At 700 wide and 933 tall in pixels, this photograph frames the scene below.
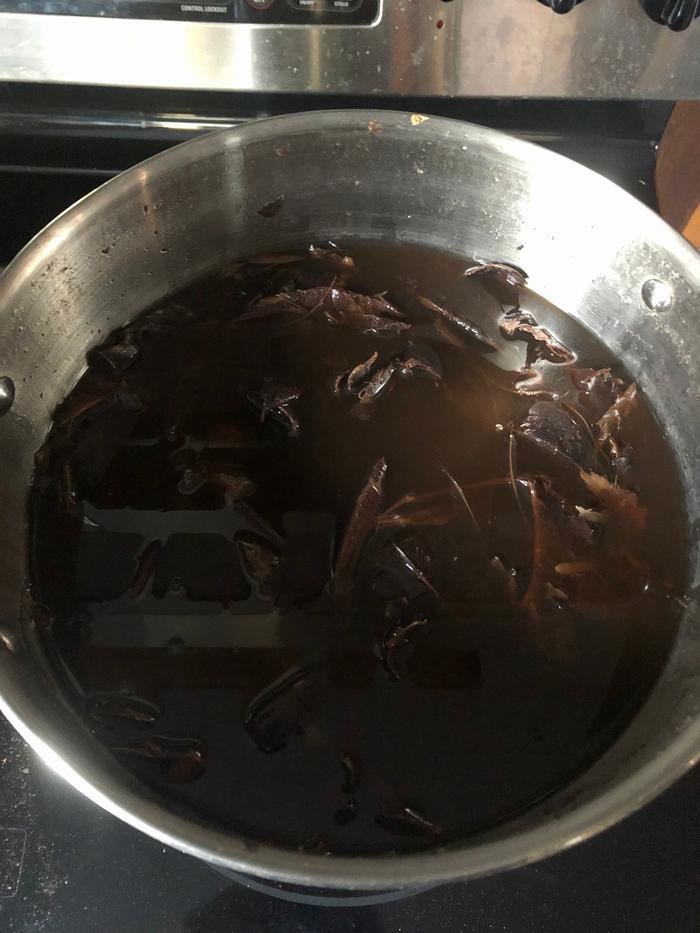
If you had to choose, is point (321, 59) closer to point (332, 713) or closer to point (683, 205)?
point (683, 205)

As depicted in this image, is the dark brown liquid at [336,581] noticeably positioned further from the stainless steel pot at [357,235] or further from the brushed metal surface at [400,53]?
the brushed metal surface at [400,53]

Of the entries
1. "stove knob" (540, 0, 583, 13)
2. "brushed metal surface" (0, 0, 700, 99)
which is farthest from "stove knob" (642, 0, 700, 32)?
"stove knob" (540, 0, 583, 13)

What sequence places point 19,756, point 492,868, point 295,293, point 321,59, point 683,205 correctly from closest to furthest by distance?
point 492,868 → point 19,756 → point 321,59 → point 295,293 → point 683,205

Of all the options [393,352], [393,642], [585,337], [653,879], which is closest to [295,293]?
[393,352]

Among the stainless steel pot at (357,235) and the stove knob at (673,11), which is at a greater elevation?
the stove knob at (673,11)

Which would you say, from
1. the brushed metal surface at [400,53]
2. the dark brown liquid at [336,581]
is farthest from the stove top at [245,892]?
the brushed metal surface at [400,53]

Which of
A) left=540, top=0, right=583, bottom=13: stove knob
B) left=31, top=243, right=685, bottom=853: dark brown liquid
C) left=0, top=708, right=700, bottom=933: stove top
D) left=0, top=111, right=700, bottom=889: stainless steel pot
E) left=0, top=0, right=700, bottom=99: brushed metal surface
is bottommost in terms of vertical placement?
left=0, top=708, right=700, bottom=933: stove top

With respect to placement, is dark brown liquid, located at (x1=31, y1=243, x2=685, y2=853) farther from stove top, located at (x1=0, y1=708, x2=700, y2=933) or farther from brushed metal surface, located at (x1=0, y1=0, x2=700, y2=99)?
brushed metal surface, located at (x1=0, y1=0, x2=700, y2=99)
